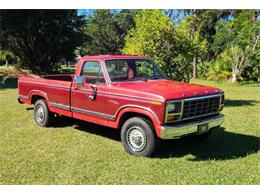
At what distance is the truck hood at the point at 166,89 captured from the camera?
5.62 m

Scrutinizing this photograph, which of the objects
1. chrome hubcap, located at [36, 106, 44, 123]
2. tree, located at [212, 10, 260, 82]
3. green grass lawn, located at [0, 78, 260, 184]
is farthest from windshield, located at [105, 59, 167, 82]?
tree, located at [212, 10, 260, 82]

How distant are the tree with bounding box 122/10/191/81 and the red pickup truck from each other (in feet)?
13.0

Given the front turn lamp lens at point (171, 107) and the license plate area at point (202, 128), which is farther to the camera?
the license plate area at point (202, 128)

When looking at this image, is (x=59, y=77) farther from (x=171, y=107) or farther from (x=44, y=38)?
(x=44, y=38)

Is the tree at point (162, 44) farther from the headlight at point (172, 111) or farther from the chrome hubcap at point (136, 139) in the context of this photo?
the headlight at point (172, 111)

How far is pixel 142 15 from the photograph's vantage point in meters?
11.9

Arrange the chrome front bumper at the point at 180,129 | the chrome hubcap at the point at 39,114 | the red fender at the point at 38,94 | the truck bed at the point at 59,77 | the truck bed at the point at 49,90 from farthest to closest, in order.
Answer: the truck bed at the point at 59,77, the chrome hubcap at the point at 39,114, the red fender at the point at 38,94, the truck bed at the point at 49,90, the chrome front bumper at the point at 180,129

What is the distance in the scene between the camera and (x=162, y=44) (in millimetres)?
11555

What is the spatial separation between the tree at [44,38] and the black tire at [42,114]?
729 inches

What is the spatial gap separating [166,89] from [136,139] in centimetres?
106

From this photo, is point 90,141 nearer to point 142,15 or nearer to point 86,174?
point 86,174

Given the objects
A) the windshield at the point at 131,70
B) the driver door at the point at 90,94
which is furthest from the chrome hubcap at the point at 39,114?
the windshield at the point at 131,70

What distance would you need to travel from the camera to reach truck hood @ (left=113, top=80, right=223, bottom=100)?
5.62 m

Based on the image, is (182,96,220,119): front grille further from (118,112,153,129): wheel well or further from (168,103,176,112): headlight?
(118,112,153,129): wheel well
